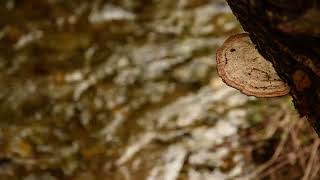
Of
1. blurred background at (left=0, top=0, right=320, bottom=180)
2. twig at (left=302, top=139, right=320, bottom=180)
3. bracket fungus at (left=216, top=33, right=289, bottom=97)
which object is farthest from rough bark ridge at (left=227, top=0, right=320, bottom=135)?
blurred background at (left=0, top=0, right=320, bottom=180)

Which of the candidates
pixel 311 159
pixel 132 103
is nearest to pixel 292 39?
pixel 311 159

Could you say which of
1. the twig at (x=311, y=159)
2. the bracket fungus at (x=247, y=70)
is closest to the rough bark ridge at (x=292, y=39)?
the bracket fungus at (x=247, y=70)

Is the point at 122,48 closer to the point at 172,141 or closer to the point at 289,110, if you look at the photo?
the point at 172,141

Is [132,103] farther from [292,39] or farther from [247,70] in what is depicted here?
[292,39]

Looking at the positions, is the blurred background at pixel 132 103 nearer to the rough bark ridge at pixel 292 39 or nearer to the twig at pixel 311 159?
the twig at pixel 311 159

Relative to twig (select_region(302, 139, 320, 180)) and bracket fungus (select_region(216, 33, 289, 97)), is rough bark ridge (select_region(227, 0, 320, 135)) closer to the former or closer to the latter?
bracket fungus (select_region(216, 33, 289, 97))

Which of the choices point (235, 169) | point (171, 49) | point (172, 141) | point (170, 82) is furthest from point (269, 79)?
point (171, 49)
